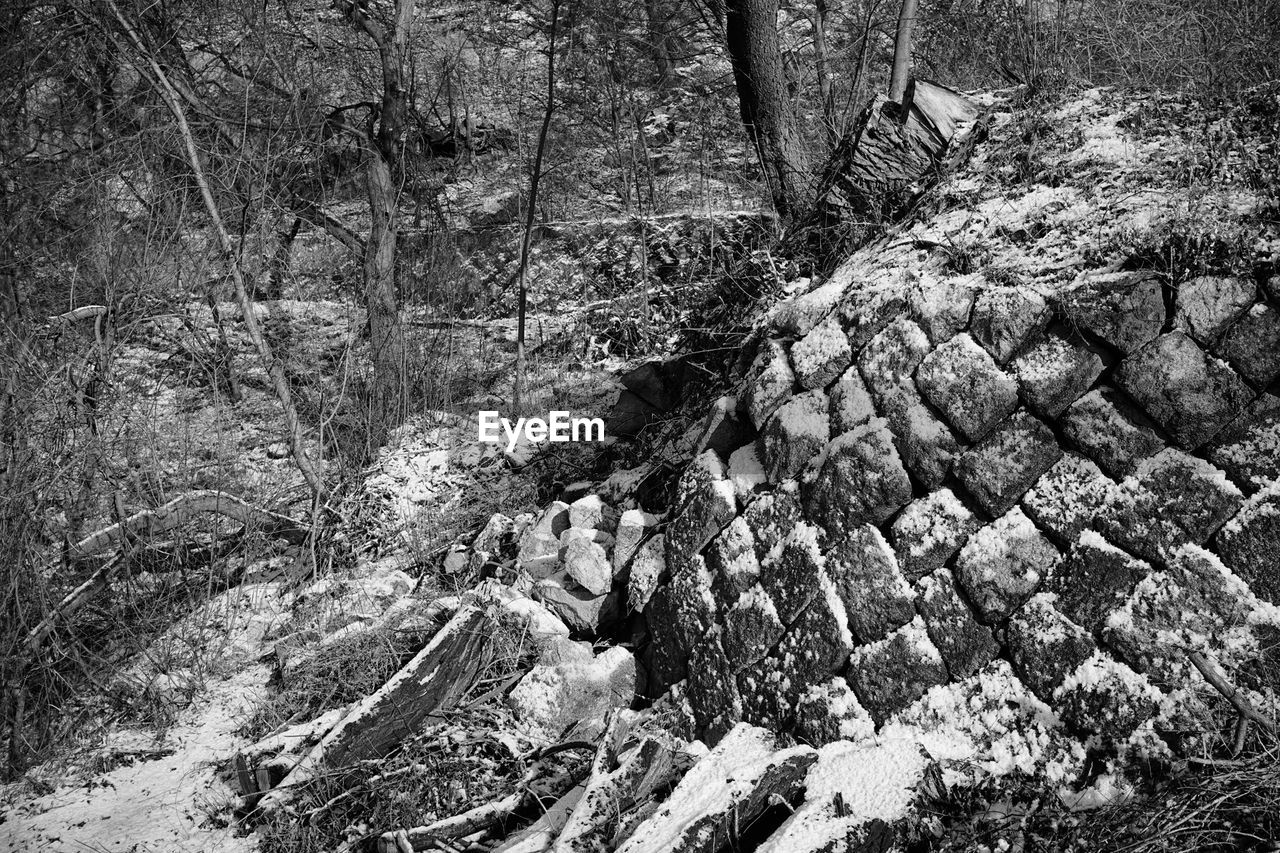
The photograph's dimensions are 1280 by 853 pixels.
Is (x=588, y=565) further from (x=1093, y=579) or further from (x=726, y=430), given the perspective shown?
(x=1093, y=579)

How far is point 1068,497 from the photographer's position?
8.57 ft

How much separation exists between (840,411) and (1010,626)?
3.11 feet

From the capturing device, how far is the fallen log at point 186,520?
433cm

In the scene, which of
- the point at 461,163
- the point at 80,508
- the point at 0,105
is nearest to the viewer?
the point at 80,508

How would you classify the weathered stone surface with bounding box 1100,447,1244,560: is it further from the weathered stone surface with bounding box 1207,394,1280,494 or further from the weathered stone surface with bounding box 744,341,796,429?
the weathered stone surface with bounding box 744,341,796,429

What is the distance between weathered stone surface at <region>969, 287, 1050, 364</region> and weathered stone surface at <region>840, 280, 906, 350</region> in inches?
12.7

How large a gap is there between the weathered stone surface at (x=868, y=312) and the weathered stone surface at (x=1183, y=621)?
124cm

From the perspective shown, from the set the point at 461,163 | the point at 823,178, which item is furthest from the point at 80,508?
the point at 461,163

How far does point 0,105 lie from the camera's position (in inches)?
262

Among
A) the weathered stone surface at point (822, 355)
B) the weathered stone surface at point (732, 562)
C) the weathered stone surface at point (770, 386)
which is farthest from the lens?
the weathered stone surface at point (770, 386)

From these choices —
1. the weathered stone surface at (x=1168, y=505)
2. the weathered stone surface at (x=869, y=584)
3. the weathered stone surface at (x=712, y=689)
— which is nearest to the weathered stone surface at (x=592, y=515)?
the weathered stone surface at (x=712, y=689)

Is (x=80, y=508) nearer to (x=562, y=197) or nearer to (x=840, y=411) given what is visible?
(x=840, y=411)

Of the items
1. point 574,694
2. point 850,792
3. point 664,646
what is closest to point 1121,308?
point 850,792

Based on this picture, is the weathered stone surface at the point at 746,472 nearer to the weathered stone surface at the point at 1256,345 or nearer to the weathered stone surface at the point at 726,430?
the weathered stone surface at the point at 726,430
